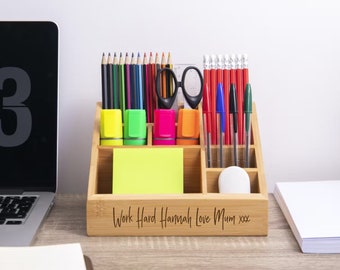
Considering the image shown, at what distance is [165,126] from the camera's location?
37.1 inches

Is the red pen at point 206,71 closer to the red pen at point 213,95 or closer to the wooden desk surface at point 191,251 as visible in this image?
the red pen at point 213,95

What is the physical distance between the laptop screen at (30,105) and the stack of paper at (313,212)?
39cm

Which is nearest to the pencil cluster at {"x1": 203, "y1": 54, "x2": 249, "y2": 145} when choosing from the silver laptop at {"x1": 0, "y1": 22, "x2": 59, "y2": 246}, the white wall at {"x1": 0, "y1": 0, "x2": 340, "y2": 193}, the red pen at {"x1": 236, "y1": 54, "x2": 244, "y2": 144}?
the red pen at {"x1": 236, "y1": 54, "x2": 244, "y2": 144}

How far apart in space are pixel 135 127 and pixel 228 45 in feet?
0.84

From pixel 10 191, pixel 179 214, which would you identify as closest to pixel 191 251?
pixel 179 214

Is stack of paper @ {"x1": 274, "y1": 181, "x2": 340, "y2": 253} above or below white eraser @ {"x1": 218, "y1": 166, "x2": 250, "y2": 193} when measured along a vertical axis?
below

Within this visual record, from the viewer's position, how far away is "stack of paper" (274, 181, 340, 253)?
31.4 inches

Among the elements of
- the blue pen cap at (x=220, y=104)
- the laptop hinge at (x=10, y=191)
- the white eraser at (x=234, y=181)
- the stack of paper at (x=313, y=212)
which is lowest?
the stack of paper at (x=313, y=212)

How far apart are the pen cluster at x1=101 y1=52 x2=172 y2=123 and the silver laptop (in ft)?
0.34

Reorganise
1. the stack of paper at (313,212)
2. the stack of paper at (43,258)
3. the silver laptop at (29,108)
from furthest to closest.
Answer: the silver laptop at (29,108), the stack of paper at (313,212), the stack of paper at (43,258)

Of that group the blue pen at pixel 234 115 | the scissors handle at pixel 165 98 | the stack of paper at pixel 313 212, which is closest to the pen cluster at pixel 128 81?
the scissors handle at pixel 165 98

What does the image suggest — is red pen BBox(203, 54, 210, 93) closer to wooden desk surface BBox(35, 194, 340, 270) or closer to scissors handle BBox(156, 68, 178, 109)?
scissors handle BBox(156, 68, 178, 109)

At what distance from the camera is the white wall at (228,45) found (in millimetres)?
1066

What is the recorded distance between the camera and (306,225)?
2.77ft
